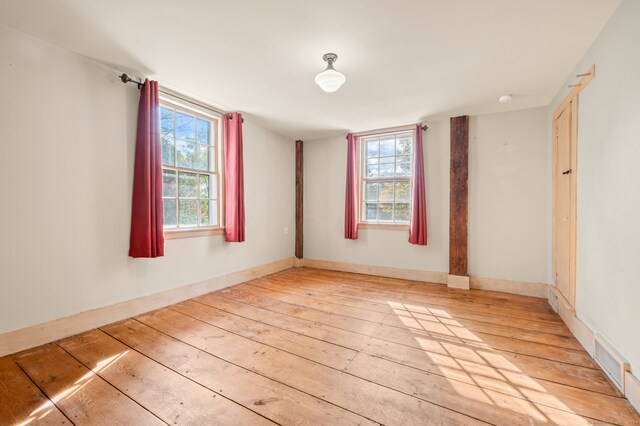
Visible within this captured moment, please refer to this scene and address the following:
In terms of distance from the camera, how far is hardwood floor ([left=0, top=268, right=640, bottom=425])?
4.92 feet

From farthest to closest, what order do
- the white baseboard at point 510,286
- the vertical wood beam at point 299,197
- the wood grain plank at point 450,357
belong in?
the vertical wood beam at point 299,197 → the white baseboard at point 510,286 → the wood grain plank at point 450,357

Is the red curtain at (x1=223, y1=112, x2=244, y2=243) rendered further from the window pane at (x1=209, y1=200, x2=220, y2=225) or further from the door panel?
the door panel

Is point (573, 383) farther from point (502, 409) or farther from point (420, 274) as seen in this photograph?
point (420, 274)

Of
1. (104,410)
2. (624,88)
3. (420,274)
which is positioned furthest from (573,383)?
(104,410)

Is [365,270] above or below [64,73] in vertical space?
below

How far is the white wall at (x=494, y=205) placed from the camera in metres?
3.63

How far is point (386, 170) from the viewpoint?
466cm

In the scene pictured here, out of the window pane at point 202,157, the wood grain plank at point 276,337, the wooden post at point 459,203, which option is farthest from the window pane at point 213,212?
the wooden post at point 459,203

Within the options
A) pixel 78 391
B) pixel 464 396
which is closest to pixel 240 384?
pixel 78 391

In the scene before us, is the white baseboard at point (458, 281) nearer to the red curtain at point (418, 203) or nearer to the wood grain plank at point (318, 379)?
the red curtain at point (418, 203)

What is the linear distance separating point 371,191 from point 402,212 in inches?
25.5

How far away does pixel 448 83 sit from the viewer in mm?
2959

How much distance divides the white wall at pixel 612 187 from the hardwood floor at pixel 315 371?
16.7 inches

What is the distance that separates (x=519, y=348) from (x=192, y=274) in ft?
11.3
